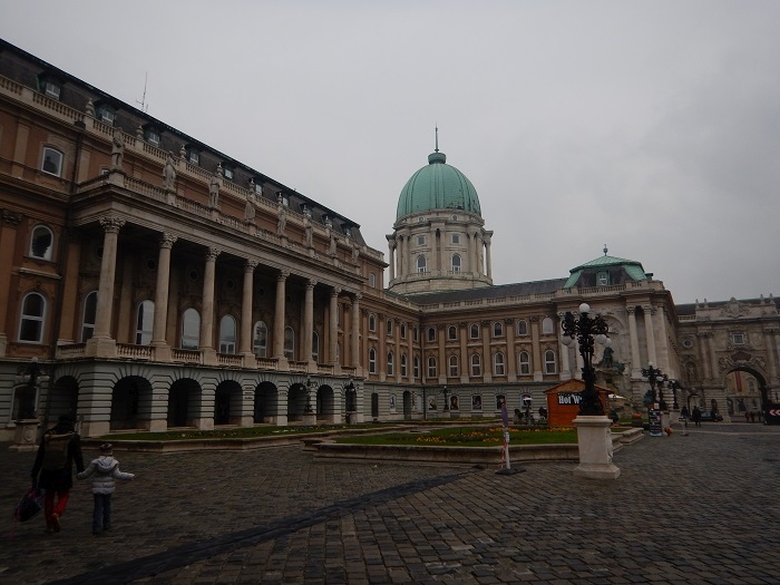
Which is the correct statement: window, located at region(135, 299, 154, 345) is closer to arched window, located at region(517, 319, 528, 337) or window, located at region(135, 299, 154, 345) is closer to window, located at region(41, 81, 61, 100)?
window, located at region(41, 81, 61, 100)

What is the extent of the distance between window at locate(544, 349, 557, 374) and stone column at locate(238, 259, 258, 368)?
136 ft

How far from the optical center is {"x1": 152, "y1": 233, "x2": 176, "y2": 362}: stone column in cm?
3294

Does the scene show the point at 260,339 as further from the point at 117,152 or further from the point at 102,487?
the point at 102,487

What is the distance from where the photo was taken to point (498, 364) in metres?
71.7

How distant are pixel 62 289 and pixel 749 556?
3500cm

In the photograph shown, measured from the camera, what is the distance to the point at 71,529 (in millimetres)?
9172

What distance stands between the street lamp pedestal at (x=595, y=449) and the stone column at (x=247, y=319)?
28602 millimetres

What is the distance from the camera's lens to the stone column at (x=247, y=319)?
39281 mm

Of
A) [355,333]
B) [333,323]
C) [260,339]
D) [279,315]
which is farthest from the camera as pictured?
[355,333]

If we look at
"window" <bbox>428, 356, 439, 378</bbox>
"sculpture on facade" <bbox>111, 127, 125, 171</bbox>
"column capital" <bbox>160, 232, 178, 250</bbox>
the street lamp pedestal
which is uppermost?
"sculpture on facade" <bbox>111, 127, 125, 171</bbox>

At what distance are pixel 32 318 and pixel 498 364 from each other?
177 ft

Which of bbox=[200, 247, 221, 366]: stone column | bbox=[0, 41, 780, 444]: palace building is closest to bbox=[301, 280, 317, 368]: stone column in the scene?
bbox=[0, 41, 780, 444]: palace building

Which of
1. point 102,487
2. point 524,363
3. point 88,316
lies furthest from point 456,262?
point 102,487

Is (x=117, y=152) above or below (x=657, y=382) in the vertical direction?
above
